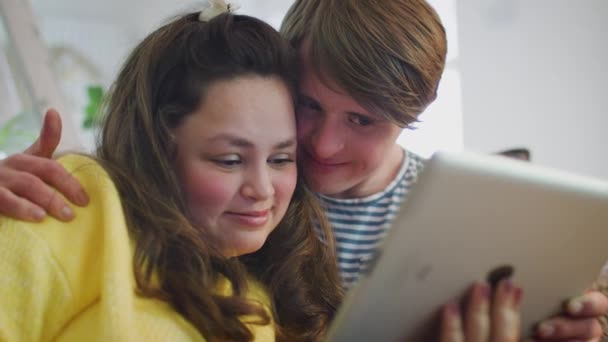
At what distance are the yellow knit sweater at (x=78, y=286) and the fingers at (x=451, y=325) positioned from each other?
0.27 meters

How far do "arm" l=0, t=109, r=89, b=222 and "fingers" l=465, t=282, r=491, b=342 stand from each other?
0.43 meters

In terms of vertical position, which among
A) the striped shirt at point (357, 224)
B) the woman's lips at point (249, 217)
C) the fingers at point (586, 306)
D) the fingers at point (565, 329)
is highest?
the woman's lips at point (249, 217)

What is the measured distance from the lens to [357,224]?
42.3 inches

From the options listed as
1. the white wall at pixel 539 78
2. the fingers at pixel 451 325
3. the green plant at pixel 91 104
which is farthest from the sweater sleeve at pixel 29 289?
the green plant at pixel 91 104

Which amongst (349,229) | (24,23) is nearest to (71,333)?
(349,229)

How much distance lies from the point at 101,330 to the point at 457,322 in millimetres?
354

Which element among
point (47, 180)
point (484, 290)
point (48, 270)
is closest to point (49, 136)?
point (47, 180)

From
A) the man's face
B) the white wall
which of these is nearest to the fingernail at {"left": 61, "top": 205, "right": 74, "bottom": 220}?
the man's face

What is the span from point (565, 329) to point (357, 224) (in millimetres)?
466

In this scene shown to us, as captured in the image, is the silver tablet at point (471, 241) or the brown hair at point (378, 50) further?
the brown hair at point (378, 50)

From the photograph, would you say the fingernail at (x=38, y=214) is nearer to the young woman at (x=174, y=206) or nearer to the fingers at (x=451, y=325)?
the young woman at (x=174, y=206)

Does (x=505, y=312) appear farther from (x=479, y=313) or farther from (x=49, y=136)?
(x=49, y=136)

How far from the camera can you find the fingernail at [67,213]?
2.05 feet

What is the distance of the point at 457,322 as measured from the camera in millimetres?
587
